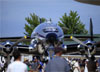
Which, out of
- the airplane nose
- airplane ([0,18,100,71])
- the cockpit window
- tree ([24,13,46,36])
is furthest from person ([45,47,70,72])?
tree ([24,13,46,36])

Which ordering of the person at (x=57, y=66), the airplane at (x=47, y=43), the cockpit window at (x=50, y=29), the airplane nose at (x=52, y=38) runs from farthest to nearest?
the cockpit window at (x=50, y=29)
the airplane at (x=47, y=43)
the airplane nose at (x=52, y=38)
the person at (x=57, y=66)

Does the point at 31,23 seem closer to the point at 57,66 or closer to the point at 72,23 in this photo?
the point at 72,23

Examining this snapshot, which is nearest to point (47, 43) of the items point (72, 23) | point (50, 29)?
point (50, 29)

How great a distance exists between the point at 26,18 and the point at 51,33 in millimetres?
53404

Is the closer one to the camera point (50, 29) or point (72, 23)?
point (50, 29)

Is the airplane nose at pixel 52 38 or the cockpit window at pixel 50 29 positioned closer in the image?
the airplane nose at pixel 52 38

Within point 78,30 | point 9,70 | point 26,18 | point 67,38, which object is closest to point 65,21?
point 78,30

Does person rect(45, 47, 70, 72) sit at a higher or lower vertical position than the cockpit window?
lower

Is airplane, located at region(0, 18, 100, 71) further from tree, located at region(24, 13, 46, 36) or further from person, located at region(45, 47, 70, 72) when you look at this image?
tree, located at region(24, 13, 46, 36)

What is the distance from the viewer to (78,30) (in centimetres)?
7031

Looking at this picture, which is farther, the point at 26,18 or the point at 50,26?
the point at 26,18

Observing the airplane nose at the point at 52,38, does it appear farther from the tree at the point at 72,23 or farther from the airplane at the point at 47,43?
the tree at the point at 72,23

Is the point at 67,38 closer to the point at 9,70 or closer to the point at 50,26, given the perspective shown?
the point at 50,26

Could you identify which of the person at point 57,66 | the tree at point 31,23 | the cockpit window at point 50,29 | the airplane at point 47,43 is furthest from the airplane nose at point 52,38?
the tree at point 31,23
